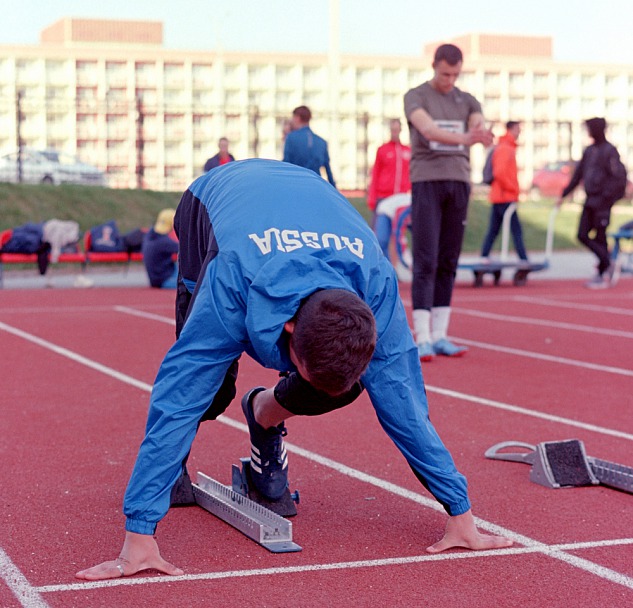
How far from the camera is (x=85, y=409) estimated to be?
→ 6586mm

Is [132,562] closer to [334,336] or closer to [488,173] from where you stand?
[334,336]

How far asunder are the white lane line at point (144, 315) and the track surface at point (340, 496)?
2.00 meters

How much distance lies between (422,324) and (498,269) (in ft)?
25.0

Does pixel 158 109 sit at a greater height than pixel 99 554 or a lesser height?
→ greater

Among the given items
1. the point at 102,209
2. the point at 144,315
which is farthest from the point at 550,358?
the point at 102,209

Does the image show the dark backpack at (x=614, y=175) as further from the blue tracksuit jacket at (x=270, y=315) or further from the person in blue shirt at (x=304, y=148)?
the blue tracksuit jacket at (x=270, y=315)

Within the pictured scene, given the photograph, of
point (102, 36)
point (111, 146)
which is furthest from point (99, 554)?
point (102, 36)

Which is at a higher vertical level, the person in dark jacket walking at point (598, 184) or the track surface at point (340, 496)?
the person in dark jacket walking at point (598, 184)

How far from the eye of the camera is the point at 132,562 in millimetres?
3602

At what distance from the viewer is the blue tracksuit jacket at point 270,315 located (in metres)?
3.30

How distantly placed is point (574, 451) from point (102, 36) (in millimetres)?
102254

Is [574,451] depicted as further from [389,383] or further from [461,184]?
[461,184]

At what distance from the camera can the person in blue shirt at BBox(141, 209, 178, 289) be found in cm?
1515

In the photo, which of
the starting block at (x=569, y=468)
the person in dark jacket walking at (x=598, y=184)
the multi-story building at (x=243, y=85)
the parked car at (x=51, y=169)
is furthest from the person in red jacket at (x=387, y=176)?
the multi-story building at (x=243, y=85)
